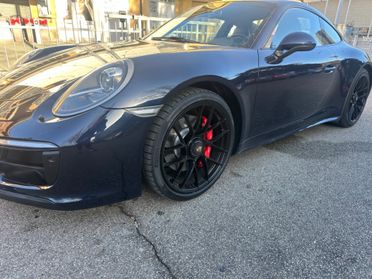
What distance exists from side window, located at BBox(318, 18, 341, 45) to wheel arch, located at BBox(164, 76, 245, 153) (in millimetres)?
1528

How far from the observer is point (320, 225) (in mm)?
1895

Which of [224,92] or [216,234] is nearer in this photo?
[216,234]

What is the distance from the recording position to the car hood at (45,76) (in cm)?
163

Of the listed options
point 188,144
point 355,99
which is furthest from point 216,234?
point 355,99

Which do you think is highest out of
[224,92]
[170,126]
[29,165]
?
[224,92]

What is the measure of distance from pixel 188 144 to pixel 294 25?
157cm

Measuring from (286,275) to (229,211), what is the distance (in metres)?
0.59

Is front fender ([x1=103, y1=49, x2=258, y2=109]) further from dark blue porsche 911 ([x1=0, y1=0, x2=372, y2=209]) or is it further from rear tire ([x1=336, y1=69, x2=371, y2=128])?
rear tire ([x1=336, y1=69, x2=371, y2=128])

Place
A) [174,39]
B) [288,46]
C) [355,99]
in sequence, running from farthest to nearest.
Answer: [355,99] → [174,39] → [288,46]

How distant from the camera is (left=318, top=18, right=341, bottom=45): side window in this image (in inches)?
121

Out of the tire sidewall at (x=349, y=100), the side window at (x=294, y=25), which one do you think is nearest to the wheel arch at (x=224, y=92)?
the side window at (x=294, y=25)

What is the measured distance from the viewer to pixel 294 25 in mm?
2656

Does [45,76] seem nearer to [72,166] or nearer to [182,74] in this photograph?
[72,166]

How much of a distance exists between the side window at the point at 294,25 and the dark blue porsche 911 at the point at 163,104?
0.4 inches
